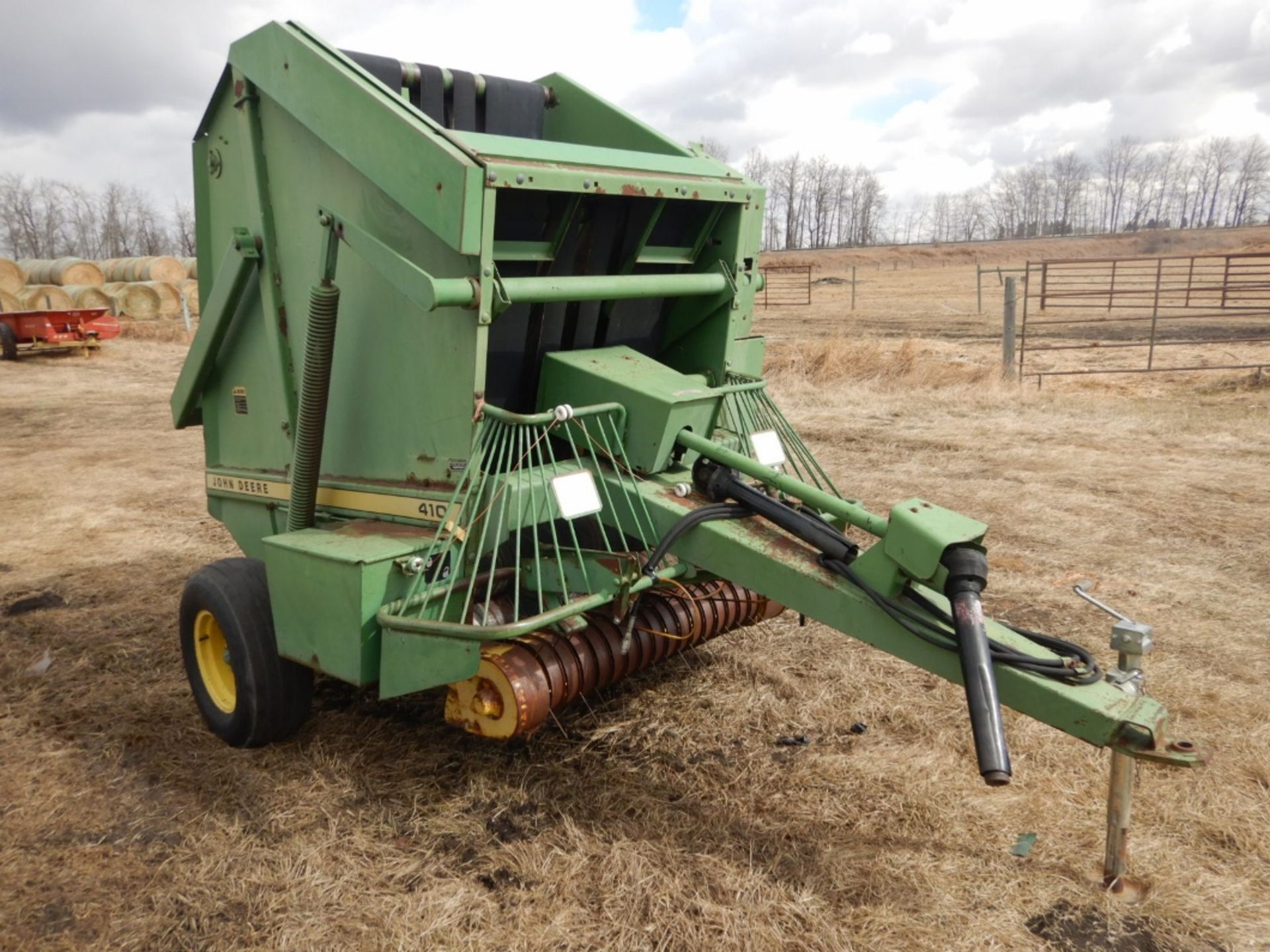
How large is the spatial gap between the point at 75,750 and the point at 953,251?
53867mm

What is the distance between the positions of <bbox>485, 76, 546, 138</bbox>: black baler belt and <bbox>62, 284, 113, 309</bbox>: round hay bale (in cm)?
2181

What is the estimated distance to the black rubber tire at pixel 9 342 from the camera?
17.5m

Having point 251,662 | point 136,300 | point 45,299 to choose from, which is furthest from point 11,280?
point 251,662

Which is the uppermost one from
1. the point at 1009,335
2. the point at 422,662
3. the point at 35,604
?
the point at 1009,335

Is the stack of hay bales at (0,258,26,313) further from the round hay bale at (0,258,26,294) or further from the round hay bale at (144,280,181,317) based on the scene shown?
the round hay bale at (144,280,181,317)

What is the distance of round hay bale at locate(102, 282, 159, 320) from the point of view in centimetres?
2361

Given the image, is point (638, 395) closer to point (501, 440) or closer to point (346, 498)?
point (501, 440)

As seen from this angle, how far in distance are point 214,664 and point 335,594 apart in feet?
3.59

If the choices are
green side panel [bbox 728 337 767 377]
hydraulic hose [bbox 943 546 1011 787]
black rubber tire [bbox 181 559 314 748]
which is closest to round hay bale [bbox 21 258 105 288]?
black rubber tire [bbox 181 559 314 748]

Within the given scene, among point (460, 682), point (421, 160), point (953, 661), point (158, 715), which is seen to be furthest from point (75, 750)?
point (953, 661)

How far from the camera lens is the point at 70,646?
4.80 meters

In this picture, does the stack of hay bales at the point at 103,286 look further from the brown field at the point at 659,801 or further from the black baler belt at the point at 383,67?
the black baler belt at the point at 383,67

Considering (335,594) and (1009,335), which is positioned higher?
(1009,335)

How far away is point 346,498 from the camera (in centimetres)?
375
